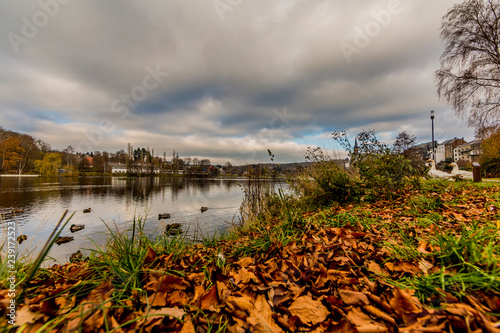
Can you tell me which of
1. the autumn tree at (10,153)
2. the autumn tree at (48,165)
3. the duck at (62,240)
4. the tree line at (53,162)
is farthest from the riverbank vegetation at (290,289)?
the autumn tree at (48,165)

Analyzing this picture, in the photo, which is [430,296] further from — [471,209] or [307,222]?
[471,209]

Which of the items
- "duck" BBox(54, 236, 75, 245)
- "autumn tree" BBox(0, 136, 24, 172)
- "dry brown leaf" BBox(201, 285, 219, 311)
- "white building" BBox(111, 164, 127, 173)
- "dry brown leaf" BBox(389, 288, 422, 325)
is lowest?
"duck" BBox(54, 236, 75, 245)

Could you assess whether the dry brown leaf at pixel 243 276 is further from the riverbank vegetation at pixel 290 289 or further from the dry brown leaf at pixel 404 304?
the dry brown leaf at pixel 404 304

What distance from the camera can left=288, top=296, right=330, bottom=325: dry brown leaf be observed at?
112cm

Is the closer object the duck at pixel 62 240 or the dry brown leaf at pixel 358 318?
the dry brown leaf at pixel 358 318

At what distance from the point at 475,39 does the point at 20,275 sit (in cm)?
2003

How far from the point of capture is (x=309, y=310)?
1.17 meters

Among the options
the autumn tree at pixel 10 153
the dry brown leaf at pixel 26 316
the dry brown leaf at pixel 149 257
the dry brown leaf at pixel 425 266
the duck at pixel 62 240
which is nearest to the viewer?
the dry brown leaf at pixel 26 316

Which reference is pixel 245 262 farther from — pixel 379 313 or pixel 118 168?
pixel 118 168

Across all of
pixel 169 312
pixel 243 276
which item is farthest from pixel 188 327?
pixel 243 276

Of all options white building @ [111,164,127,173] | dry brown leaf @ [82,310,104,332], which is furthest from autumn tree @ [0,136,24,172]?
dry brown leaf @ [82,310,104,332]

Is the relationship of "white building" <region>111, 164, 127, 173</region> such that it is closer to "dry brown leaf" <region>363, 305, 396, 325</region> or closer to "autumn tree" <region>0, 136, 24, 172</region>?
"autumn tree" <region>0, 136, 24, 172</region>

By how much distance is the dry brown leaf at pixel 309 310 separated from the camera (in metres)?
1.12

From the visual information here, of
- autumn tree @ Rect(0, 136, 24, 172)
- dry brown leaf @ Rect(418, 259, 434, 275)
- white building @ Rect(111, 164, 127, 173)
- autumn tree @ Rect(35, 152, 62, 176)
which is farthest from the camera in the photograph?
white building @ Rect(111, 164, 127, 173)
